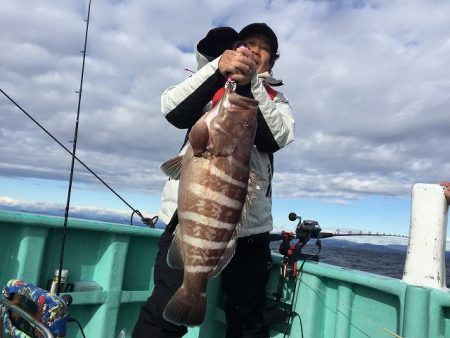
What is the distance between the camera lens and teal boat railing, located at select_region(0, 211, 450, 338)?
3291mm

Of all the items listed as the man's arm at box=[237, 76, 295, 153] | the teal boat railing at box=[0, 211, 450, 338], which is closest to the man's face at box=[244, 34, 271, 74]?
the man's arm at box=[237, 76, 295, 153]

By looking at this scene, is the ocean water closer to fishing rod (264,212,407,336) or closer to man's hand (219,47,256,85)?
fishing rod (264,212,407,336)

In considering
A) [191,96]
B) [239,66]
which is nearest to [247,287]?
[191,96]

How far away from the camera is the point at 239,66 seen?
8.87 feet

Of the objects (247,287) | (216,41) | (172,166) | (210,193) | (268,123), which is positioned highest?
(216,41)

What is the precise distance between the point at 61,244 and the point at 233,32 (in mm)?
2853

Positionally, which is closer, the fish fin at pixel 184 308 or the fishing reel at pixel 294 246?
the fish fin at pixel 184 308

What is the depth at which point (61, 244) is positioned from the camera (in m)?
4.10

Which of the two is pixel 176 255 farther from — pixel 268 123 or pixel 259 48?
pixel 259 48

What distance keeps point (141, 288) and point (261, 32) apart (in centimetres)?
330

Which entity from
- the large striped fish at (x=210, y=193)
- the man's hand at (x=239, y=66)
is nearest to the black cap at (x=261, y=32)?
the man's hand at (x=239, y=66)

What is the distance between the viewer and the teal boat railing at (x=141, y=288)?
3291mm

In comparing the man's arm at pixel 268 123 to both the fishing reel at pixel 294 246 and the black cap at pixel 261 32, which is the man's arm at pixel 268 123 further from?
the fishing reel at pixel 294 246

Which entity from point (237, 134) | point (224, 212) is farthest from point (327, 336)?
point (237, 134)
